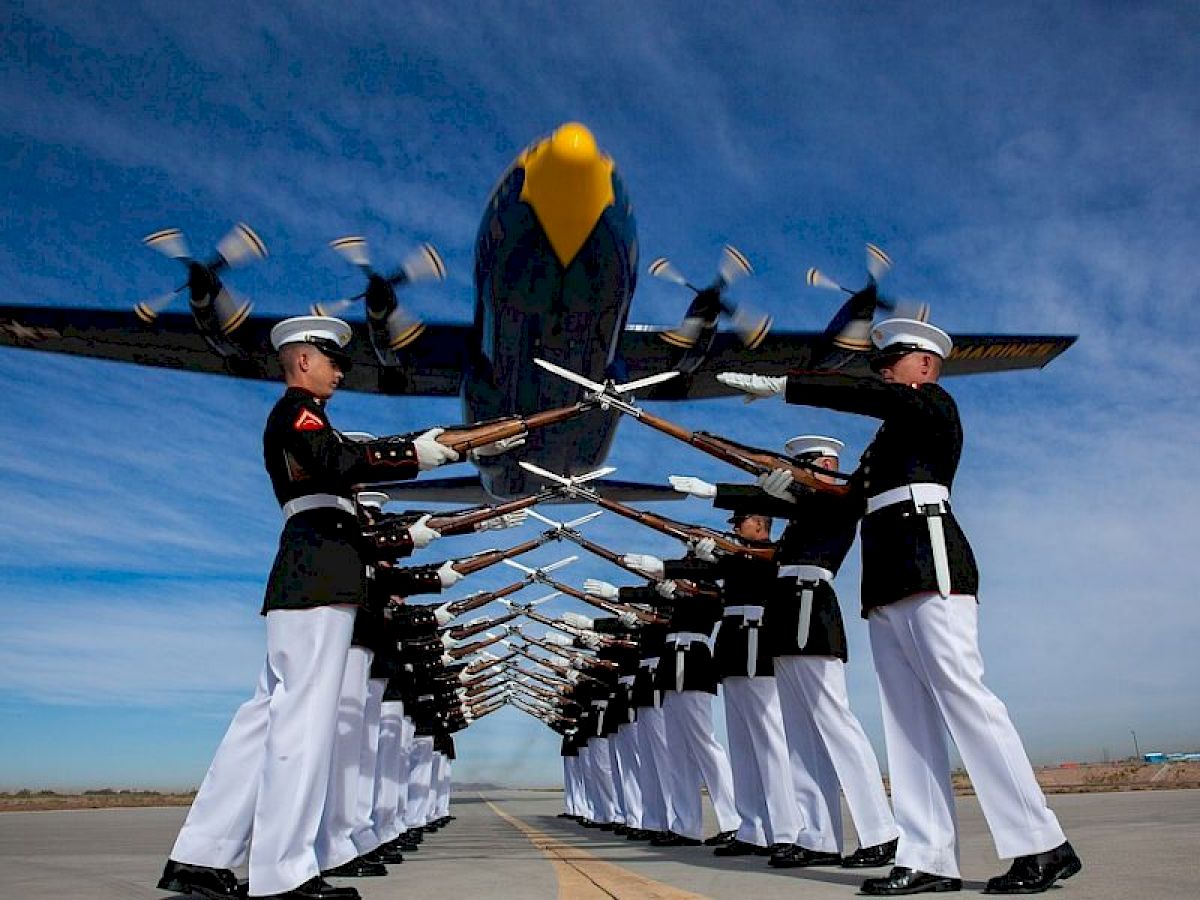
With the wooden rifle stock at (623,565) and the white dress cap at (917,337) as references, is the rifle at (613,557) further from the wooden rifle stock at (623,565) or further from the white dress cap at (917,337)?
the white dress cap at (917,337)

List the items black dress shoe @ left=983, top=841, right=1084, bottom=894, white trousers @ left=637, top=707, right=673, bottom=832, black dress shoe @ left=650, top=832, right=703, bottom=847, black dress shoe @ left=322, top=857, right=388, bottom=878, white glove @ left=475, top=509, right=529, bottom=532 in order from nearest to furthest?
1. black dress shoe @ left=983, top=841, right=1084, bottom=894
2. black dress shoe @ left=322, top=857, right=388, bottom=878
3. white glove @ left=475, top=509, right=529, bottom=532
4. black dress shoe @ left=650, top=832, right=703, bottom=847
5. white trousers @ left=637, top=707, right=673, bottom=832

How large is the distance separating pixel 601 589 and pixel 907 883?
354 inches

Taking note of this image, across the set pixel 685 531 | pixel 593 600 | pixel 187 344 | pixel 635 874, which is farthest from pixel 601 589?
pixel 187 344

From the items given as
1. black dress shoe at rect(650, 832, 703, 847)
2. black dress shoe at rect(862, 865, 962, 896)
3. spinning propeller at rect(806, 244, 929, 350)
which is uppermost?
spinning propeller at rect(806, 244, 929, 350)

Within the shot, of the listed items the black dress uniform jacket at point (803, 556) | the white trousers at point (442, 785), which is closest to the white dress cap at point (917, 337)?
the black dress uniform jacket at point (803, 556)

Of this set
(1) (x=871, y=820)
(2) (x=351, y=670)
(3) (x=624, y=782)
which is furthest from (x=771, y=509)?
(3) (x=624, y=782)

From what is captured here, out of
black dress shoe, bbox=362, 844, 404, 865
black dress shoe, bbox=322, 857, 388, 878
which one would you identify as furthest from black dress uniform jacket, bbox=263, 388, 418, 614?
black dress shoe, bbox=362, 844, 404, 865

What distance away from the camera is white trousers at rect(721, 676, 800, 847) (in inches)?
311

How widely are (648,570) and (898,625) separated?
6169mm

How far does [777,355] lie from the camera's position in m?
19.9

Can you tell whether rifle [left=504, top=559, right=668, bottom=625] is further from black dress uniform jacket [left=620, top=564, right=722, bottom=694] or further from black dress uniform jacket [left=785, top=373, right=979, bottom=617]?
black dress uniform jacket [left=785, top=373, right=979, bottom=617]

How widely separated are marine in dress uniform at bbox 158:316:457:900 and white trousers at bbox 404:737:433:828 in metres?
8.96

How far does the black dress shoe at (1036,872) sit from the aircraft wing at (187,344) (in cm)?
1591

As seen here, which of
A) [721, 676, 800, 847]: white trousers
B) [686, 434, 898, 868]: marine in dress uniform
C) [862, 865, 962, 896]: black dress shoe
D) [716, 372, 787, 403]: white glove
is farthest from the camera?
[721, 676, 800, 847]: white trousers
